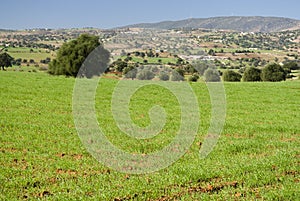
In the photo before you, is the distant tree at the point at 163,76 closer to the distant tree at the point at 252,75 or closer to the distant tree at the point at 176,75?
the distant tree at the point at 176,75

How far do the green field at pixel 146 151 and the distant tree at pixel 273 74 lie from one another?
5032 centimetres

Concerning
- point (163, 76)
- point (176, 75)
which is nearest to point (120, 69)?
point (163, 76)

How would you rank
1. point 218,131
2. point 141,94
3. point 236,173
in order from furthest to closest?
point 141,94
point 218,131
point 236,173

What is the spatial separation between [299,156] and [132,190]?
256 inches

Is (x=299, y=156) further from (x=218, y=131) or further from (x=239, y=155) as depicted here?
(x=218, y=131)

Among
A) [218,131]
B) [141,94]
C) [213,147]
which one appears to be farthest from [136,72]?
[213,147]

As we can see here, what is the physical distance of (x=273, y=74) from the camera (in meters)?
73.8

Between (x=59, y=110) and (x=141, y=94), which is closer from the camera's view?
(x=59, y=110)

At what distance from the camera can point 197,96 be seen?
34.8 meters

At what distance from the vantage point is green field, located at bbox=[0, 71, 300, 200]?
31.2 feet

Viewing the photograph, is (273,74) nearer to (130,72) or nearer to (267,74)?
(267,74)

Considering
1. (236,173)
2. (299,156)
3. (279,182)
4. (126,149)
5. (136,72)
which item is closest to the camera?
(279,182)

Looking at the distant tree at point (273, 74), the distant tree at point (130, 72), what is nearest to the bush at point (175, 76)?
the distant tree at point (130, 72)

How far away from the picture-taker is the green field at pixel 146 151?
31.2 feet
